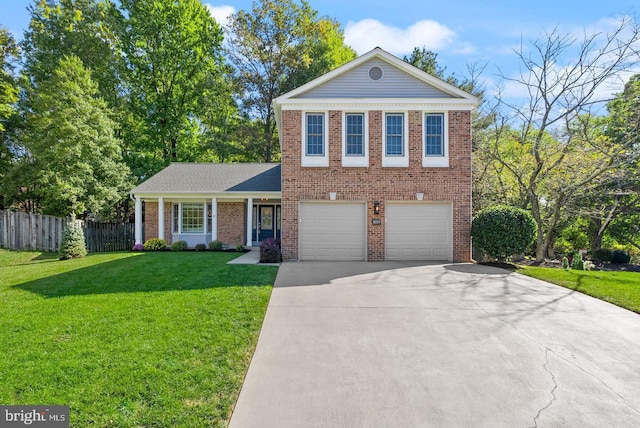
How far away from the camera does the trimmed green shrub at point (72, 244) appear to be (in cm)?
1290

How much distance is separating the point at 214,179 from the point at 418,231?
1041 centimetres

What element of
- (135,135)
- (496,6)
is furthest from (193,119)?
(496,6)

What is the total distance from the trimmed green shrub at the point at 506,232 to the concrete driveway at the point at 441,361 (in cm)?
339

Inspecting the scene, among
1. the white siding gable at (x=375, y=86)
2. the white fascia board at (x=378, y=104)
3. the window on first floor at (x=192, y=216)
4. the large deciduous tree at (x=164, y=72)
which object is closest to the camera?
the white fascia board at (x=378, y=104)

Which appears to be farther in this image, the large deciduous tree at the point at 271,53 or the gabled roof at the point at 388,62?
the large deciduous tree at the point at 271,53

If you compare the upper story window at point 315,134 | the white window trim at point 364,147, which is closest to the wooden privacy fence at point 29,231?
the upper story window at point 315,134

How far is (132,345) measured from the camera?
4328mm

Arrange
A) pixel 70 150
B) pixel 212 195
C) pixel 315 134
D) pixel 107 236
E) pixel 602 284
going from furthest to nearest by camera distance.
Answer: pixel 70 150 < pixel 107 236 < pixel 212 195 < pixel 315 134 < pixel 602 284

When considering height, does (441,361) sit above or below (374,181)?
below

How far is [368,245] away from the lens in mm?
11969

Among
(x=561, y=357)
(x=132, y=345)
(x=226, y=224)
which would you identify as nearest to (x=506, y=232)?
(x=561, y=357)

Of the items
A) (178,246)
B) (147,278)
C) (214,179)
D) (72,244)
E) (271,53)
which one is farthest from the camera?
(271,53)

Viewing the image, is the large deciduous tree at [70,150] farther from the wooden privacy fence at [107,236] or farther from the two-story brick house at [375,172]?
the two-story brick house at [375,172]

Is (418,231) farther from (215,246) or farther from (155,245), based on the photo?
(155,245)
